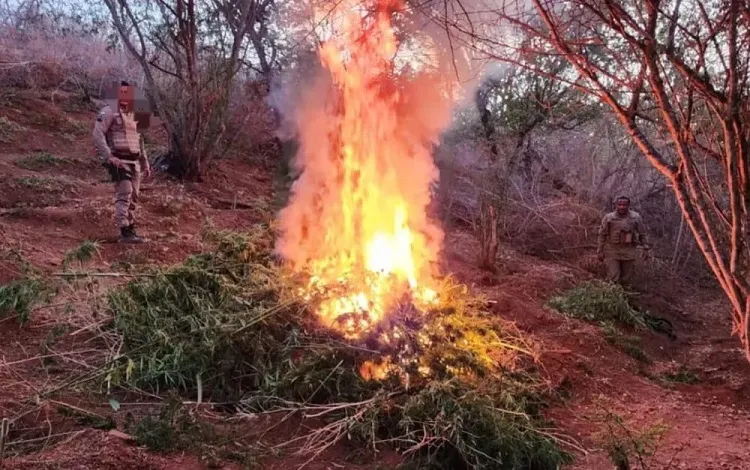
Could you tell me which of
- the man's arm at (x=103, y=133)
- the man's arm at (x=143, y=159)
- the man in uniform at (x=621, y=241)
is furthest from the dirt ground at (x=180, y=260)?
the man's arm at (x=103, y=133)

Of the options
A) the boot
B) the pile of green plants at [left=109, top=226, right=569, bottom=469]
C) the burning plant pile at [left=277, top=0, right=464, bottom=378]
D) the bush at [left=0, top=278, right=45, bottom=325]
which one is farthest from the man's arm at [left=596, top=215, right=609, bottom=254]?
the bush at [left=0, top=278, right=45, bottom=325]

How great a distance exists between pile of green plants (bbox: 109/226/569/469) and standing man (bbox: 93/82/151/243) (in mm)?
2314

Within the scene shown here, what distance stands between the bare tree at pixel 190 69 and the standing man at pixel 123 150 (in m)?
2.87

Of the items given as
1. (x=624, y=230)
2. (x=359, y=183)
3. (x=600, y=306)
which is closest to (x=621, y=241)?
(x=624, y=230)

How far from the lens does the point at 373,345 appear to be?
439 centimetres

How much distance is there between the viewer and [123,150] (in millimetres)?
7148

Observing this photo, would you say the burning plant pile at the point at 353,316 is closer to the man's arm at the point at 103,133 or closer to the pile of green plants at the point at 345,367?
the pile of green plants at the point at 345,367

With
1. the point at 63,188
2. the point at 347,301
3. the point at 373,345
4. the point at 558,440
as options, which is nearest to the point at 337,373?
the point at 373,345

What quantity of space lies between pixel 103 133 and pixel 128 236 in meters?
1.22

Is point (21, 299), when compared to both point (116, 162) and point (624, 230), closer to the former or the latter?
point (116, 162)

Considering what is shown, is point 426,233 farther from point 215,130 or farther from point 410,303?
point 215,130

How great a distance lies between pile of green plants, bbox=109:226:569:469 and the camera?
3.59 metres

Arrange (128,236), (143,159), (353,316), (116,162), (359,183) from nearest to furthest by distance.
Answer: (353,316) → (359,183) → (116,162) → (128,236) → (143,159)

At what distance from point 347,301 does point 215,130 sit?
23.0ft
